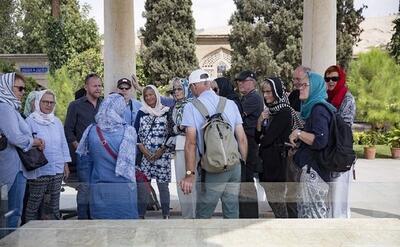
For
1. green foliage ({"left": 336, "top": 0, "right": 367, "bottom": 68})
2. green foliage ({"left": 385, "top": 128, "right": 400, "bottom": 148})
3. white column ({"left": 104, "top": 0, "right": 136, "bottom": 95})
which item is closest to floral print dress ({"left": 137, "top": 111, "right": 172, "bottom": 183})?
white column ({"left": 104, "top": 0, "right": 136, "bottom": 95})

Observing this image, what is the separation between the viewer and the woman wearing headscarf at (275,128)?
5207 millimetres

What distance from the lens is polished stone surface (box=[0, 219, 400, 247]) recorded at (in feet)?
11.6

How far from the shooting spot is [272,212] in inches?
179

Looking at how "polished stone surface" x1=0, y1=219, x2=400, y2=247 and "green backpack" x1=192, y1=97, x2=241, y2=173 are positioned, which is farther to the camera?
"green backpack" x1=192, y1=97, x2=241, y2=173

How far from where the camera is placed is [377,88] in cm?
1905

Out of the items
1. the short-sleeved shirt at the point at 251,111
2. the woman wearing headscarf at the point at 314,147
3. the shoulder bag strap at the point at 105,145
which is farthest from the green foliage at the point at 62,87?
the woman wearing headscarf at the point at 314,147

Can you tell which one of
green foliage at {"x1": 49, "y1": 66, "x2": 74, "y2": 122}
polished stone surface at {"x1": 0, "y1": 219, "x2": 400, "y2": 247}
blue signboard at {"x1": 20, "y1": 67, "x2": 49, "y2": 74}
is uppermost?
blue signboard at {"x1": 20, "y1": 67, "x2": 49, "y2": 74}

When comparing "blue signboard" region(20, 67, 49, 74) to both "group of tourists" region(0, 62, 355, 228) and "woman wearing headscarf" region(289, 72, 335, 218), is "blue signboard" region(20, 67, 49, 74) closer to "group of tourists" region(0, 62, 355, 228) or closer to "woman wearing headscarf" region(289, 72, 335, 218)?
"group of tourists" region(0, 62, 355, 228)

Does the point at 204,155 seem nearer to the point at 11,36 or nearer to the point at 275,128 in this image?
the point at 275,128

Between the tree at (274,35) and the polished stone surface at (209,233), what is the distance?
79.9 feet

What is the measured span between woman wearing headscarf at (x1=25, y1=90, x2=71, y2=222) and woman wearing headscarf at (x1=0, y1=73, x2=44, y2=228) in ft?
0.75

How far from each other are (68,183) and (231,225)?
237cm

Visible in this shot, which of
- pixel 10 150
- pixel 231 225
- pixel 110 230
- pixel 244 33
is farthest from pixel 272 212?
pixel 244 33

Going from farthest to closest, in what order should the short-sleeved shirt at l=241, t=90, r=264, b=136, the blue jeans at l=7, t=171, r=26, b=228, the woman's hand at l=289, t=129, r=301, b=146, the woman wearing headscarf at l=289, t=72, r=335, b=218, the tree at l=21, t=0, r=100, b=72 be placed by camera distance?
the tree at l=21, t=0, r=100, b=72
the short-sleeved shirt at l=241, t=90, r=264, b=136
the woman's hand at l=289, t=129, r=301, b=146
the woman wearing headscarf at l=289, t=72, r=335, b=218
the blue jeans at l=7, t=171, r=26, b=228
